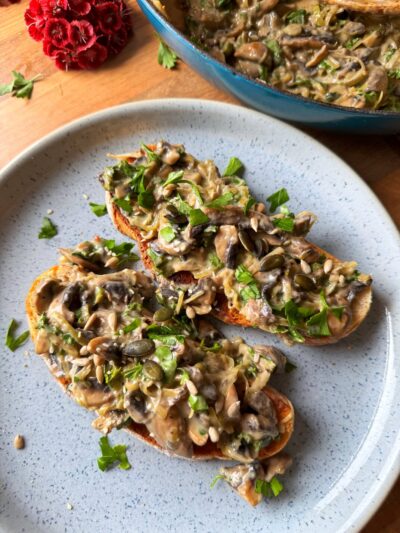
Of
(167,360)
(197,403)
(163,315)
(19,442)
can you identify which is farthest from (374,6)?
(19,442)

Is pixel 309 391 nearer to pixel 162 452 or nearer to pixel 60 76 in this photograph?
pixel 162 452

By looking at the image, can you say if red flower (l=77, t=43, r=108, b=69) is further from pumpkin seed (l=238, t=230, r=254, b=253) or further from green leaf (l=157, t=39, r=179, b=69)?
pumpkin seed (l=238, t=230, r=254, b=253)

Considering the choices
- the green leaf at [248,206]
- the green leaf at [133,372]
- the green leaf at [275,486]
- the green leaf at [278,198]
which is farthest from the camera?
the green leaf at [278,198]

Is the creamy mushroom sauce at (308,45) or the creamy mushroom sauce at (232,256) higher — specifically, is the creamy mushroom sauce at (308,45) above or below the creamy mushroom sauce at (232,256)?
above

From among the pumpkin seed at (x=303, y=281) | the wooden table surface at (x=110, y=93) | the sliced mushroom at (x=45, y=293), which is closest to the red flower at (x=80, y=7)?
the wooden table surface at (x=110, y=93)

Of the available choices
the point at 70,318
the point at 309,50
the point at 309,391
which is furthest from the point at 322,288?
the point at 309,50

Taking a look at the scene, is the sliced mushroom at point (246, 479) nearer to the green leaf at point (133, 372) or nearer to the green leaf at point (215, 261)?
the green leaf at point (133, 372)
